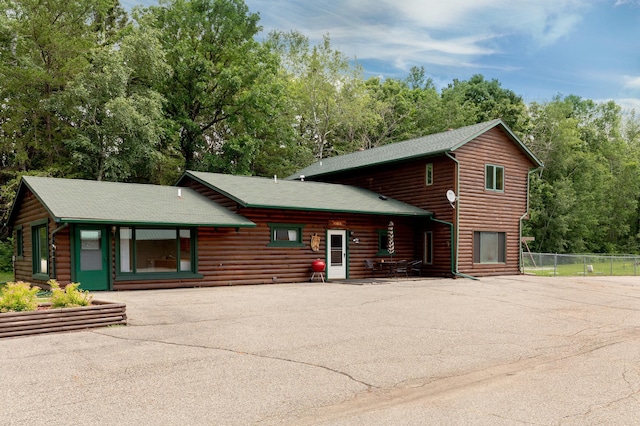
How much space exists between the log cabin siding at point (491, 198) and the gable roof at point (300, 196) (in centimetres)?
198

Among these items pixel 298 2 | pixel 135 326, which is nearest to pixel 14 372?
pixel 135 326

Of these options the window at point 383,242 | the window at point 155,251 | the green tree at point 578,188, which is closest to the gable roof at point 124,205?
the window at point 155,251

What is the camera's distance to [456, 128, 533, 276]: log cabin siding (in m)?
21.9

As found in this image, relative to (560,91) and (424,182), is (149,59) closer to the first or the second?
(424,182)

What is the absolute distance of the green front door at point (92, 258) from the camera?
1526cm

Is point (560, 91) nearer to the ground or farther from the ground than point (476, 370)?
farther from the ground

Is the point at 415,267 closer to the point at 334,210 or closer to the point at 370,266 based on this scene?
the point at 370,266

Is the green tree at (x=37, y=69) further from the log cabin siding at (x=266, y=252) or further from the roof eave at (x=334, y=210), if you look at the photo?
the roof eave at (x=334, y=210)

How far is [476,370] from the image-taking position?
6816 mm

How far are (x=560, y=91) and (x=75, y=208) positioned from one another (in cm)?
5327

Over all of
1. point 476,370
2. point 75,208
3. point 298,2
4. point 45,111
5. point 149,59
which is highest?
point 298,2

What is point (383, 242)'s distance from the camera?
22.2 meters

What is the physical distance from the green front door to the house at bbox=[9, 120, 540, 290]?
29 mm

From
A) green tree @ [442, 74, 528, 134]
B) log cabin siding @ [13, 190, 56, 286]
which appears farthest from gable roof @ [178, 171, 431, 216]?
green tree @ [442, 74, 528, 134]
